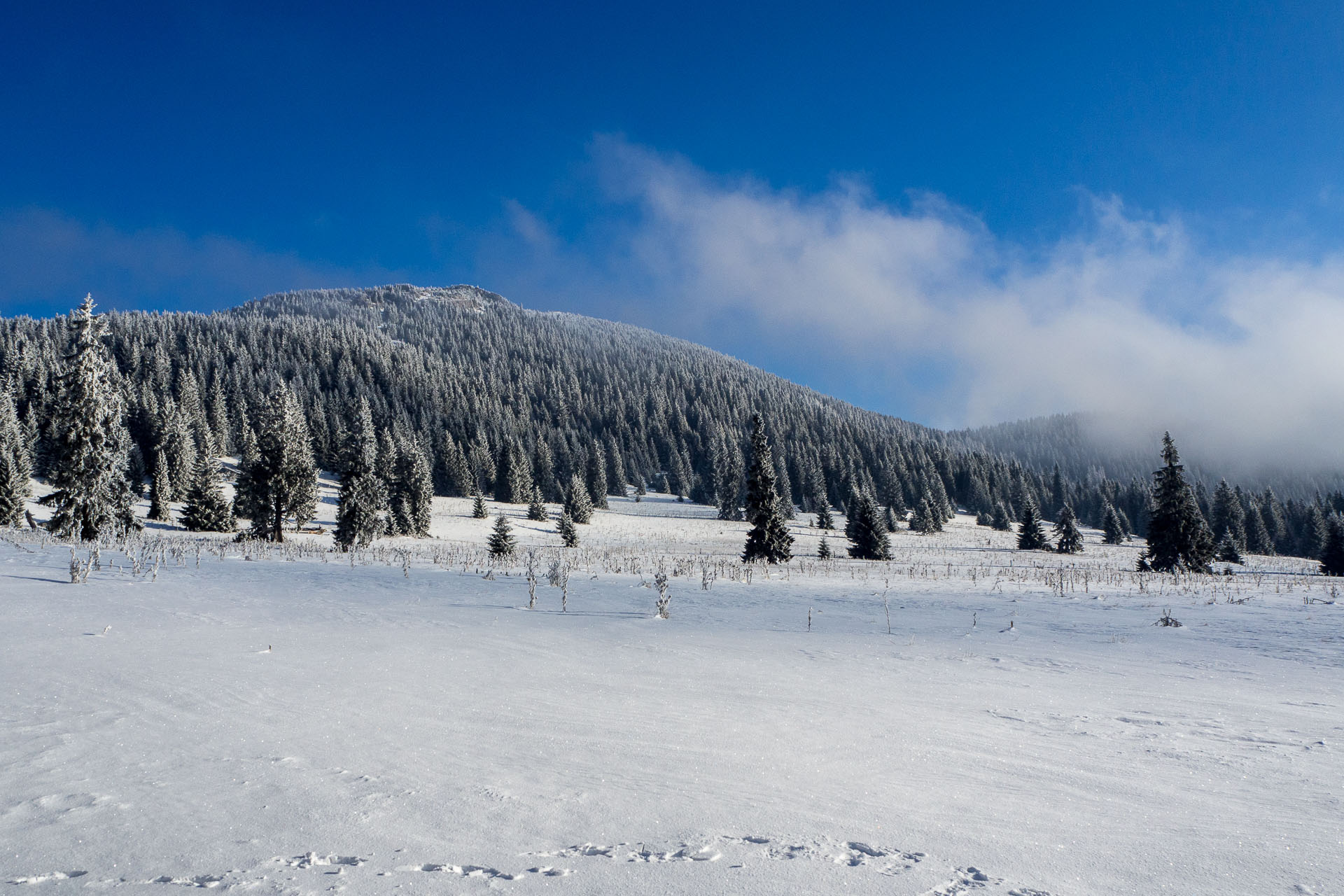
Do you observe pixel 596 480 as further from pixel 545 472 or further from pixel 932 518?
pixel 932 518

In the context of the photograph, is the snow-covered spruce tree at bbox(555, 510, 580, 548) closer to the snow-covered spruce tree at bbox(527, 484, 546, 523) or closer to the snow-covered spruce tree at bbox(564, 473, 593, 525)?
the snow-covered spruce tree at bbox(564, 473, 593, 525)

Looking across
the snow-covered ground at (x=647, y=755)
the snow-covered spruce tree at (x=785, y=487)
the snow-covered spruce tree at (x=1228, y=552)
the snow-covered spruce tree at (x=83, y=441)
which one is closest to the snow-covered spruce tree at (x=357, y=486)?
the snow-covered spruce tree at (x=83, y=441)

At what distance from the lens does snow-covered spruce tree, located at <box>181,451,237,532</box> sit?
4862 centimetres

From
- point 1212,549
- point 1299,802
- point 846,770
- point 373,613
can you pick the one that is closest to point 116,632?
point 373,613

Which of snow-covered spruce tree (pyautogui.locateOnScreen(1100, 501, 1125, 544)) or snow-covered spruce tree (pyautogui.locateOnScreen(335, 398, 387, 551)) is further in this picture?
snow-covered spruce tree (pyautogui.locateOnScreen(1100, 501, 1125, 544))

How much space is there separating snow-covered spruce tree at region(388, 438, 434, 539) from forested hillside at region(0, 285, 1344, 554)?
180 centimetres

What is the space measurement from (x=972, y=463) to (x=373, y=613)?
134 m

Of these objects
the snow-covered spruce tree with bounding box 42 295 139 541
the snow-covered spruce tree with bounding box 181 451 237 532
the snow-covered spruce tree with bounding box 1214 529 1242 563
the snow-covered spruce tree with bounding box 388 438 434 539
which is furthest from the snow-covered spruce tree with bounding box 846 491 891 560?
the snow-covered spruce tree with bounding box 181 451 237 532

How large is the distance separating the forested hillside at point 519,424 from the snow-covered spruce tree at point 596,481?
16.2 inches

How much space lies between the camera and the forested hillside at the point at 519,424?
92.6 m

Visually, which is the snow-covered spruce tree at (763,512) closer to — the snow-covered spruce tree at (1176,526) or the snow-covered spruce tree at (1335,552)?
the snow-covered spruce tree at (1176,526)

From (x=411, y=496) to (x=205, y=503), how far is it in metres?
15.3

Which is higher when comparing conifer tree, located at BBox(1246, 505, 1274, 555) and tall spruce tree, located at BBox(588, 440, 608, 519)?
tall spruce tree, located at BBox(588, 440, 608, 519)

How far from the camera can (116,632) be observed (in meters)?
7.77
